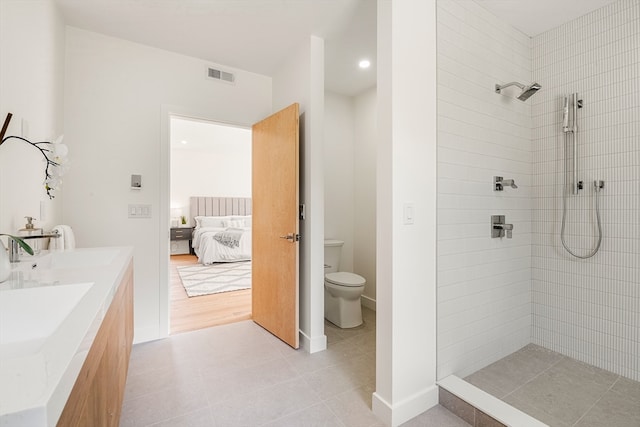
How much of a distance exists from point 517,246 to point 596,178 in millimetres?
678

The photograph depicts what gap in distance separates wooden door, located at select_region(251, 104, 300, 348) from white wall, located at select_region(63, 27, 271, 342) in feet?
2.31

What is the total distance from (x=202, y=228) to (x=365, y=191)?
4425 millimetres

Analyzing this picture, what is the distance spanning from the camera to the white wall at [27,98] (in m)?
1.28

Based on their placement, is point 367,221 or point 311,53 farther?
point 367,221

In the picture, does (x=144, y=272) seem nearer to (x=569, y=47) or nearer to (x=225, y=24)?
(x=225, y=24)

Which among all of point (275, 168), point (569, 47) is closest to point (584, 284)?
point (569, 47)

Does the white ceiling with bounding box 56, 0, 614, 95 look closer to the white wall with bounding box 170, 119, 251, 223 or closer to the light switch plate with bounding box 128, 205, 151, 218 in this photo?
the light switch plate with bounding box 128, 205, 151, 218

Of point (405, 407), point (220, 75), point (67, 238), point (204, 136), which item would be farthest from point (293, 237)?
point (204, 136)

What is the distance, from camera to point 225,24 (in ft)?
7.39

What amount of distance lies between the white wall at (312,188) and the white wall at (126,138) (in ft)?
3.32

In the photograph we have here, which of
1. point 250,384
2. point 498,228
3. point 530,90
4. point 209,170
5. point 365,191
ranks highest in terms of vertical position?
point 209,170

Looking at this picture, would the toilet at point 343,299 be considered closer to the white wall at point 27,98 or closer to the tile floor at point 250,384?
the tile floor at point 250,384

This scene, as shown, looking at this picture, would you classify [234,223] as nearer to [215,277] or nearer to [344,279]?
[215,277]

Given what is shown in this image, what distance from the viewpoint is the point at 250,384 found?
75.5 inches
